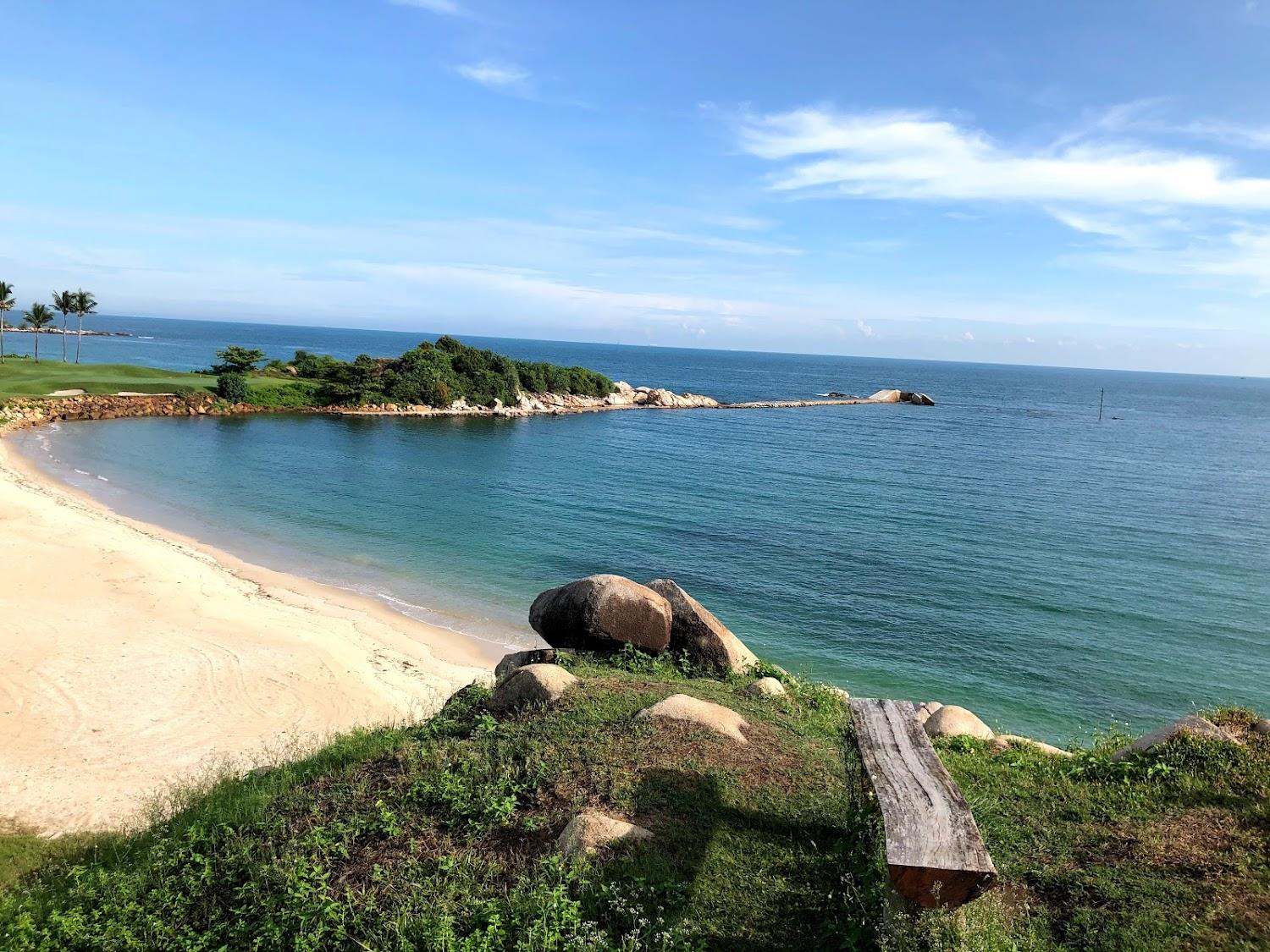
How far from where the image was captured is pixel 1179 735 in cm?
1050

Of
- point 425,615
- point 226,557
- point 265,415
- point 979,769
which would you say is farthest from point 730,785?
point 265,415

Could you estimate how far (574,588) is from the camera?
15.1m

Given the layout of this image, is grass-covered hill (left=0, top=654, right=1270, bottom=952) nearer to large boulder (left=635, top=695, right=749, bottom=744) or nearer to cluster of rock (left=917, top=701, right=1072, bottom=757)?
large boulder (left=635, top=695, right=749, bottom=744)

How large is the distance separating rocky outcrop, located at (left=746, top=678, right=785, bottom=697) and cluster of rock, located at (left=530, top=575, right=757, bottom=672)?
1088 millimetres

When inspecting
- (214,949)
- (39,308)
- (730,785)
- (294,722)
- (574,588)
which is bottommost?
(294,722)

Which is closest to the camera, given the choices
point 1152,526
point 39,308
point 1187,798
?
point 1187,798

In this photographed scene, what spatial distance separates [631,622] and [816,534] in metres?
23.9

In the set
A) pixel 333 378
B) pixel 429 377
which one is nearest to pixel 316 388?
pixel 333 378

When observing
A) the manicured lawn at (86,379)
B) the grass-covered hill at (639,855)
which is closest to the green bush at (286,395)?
the manicured lawn at (86,379)

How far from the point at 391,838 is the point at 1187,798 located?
9.55m

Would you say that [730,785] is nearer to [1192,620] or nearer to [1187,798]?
[1187,798]

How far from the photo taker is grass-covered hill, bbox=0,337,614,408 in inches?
2783

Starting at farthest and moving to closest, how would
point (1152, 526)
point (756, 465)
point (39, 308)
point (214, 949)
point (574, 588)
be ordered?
point (39, 308)
point (756, 465)
point (1152, 526)
point (574, 588)
point (214, 949)

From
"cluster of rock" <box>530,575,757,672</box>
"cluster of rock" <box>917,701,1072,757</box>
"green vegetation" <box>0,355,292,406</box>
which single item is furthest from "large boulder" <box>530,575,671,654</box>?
"green vegetation" <box>0,355,292,406</box>
